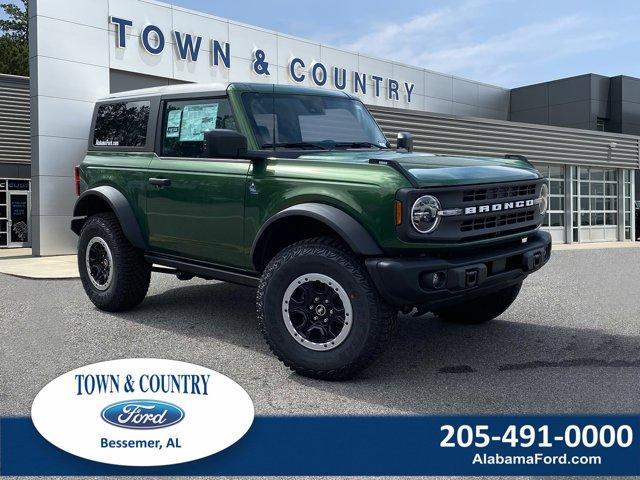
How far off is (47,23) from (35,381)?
12.6 metres

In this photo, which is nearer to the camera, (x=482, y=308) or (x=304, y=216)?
(x=304, y=216)

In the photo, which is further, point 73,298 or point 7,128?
point 7,128

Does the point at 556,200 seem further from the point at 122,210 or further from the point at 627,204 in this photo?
the point at 122,210

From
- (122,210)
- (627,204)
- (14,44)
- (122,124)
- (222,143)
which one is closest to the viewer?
(222,143)

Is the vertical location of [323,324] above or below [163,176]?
below

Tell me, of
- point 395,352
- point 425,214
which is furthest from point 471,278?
point 395,352

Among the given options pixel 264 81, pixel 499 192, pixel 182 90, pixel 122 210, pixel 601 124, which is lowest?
pixel 122 210

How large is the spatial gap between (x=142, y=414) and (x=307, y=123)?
2.78m

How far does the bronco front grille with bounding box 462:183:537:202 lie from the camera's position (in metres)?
4.28

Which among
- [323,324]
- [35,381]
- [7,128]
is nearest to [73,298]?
[35,381]

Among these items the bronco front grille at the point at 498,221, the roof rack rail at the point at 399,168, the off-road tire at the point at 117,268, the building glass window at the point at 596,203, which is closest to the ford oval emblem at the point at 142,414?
the roof rack rail at the point at 399,168

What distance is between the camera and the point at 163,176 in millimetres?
5512

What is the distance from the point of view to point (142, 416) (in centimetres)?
328

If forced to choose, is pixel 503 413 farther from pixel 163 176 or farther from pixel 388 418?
pixel 163 176
